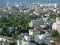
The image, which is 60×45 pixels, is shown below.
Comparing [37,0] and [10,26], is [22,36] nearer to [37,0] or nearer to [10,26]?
[10,26]

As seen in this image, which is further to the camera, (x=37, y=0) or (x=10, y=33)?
(x=37, y=0)

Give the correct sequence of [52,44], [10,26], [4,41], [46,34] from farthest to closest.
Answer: [10,26] < [46,34] < [4,41] < [52,44]

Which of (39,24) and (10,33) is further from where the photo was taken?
(39,24)

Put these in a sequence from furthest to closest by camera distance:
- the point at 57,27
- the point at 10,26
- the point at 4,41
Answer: the point at 10,26
the point at 57,27
the point at 4,41

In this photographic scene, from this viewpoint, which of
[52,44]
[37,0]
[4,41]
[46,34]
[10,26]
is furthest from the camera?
[37,0]

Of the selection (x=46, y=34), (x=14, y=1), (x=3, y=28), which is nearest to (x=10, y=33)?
(x=3, y=28)

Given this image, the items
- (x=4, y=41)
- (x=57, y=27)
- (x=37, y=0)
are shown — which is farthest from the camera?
(x=37, y=0)

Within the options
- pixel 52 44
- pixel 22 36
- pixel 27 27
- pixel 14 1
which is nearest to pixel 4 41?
pixel 22 36

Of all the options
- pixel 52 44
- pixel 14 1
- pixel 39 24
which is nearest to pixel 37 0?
pixel 14 1

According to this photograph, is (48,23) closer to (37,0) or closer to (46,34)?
(46,34)
